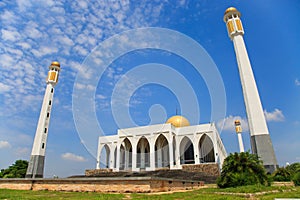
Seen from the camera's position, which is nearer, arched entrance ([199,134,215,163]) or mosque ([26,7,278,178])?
mosque ([26,7,278,178])

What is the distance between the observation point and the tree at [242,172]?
9.73 metres

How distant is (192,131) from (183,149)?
12.4ft

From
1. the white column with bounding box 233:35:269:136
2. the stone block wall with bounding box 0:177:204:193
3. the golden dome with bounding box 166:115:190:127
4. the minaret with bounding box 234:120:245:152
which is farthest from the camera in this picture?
the minaret with bounding box 234:120:245:152

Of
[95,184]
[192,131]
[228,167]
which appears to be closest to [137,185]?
[95,184]

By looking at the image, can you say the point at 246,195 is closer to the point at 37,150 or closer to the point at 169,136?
the point at 169,136

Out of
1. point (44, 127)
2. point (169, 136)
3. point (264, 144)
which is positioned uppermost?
point (44, 127)

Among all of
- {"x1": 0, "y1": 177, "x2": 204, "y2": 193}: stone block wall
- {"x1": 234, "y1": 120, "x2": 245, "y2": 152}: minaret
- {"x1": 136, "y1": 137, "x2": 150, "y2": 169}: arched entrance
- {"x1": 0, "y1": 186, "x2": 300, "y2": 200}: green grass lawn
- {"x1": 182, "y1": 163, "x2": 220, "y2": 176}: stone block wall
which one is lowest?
{"x1": 0, "y1": 186, "x2": 300, "y2": 200}: green grass lawn

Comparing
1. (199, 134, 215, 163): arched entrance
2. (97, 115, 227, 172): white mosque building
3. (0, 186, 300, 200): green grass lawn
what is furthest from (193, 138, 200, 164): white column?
(0, 186, 300, 200): green grass lawn

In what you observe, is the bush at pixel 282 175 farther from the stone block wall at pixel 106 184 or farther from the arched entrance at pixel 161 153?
the arched entrance at pixel 161 153

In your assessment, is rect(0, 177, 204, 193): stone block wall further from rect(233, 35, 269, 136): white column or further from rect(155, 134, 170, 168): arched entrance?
rect(155, 134, 170, 168): arched entrance

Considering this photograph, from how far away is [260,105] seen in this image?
64.3ft

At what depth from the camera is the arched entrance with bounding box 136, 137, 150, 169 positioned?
29903 mm

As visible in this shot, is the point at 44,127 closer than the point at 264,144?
No

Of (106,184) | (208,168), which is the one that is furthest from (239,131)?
(106,184)
